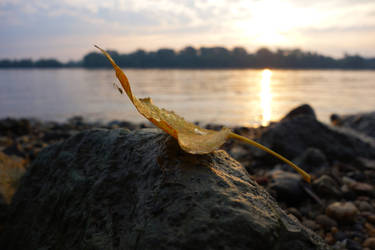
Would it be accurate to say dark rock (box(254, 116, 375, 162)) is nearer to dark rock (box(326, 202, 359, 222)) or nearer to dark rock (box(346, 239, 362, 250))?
dark rock (box(326, 202, 359, 222))

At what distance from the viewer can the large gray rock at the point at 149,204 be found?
913mm

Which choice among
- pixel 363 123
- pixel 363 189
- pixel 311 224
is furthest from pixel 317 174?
pixel 363 123

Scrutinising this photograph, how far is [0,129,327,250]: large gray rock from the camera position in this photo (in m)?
0.91

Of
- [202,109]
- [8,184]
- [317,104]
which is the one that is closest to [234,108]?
[202,109]

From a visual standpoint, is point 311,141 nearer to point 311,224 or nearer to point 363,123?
point 311,224

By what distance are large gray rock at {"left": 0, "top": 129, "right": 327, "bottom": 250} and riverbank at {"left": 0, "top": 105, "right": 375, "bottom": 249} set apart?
819 mm

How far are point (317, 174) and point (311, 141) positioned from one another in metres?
0.88

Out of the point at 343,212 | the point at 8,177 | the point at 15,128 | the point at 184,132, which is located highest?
the point at 184,132

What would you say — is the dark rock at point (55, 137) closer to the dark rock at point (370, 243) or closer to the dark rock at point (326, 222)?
the dark rock at point (326, 222)

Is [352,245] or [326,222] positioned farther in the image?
[326,222]

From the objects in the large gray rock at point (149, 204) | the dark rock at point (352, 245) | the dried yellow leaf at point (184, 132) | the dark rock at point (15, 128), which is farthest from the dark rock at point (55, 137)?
the dark rock at point (352, 245)

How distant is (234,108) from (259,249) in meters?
9.73

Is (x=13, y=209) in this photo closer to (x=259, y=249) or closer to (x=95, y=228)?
(x=95, y=228)

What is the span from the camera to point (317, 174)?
3.47m
